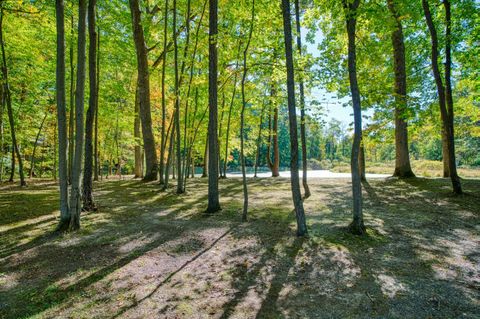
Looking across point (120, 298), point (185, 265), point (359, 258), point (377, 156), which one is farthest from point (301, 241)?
point (377, 156)

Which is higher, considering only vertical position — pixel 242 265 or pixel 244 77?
pixel 244 77

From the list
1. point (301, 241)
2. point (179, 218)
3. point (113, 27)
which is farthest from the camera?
point (113, 27)

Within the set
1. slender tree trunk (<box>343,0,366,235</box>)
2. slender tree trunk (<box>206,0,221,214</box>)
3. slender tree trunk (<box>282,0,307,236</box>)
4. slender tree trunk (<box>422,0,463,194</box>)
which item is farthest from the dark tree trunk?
slender tree trunk (<box>422,0,463,194</box>)

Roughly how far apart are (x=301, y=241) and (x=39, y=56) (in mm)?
16071

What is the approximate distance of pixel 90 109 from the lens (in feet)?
23.9

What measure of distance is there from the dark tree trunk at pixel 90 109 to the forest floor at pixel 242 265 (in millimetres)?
682

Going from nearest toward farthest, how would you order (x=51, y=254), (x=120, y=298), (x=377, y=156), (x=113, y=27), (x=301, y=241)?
(x=120, y=298) < (x=51, y=254) < (x=301, y=241) < (x=113, y=27) < (x=377, y=156)

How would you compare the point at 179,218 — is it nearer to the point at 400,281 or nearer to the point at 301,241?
the point at 301,241

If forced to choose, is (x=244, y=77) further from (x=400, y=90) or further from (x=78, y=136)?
(x=400, y=90)

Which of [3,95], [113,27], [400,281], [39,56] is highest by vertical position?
[113,27]

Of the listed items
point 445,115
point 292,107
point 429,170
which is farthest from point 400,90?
point 429,170

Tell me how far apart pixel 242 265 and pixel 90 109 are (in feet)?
19.4

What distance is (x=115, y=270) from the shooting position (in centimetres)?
428

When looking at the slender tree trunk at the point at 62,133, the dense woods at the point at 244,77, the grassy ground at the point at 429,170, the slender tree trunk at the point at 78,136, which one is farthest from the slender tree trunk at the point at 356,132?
the grassy ground at the point at 429,170
